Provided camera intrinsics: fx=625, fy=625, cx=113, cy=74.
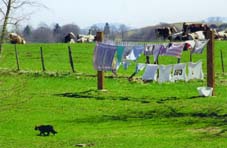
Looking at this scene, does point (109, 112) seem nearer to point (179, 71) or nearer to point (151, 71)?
point (151, 71)

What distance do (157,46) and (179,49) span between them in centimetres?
96

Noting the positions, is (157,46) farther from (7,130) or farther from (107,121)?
(7,130)

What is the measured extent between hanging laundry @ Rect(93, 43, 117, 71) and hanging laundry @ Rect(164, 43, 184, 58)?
2.10m

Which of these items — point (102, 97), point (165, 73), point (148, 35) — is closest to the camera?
point (102, 97)

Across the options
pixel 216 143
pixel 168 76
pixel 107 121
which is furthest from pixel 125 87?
pixel 216 143

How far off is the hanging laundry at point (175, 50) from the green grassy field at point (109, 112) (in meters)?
1.49

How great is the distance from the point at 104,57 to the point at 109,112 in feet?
19.0

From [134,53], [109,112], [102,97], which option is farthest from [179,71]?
[109,112]

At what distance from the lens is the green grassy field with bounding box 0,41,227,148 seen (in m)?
14.1

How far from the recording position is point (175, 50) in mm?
23797

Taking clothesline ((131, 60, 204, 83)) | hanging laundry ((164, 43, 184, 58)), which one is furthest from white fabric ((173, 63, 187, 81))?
hanging laundry ((164, 43, 184, 58))

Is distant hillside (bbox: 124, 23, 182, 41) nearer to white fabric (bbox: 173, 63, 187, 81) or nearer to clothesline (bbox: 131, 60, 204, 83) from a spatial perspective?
clothesline (bbox: 131, 60, 204, 83)

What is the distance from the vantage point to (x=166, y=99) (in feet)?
72.6

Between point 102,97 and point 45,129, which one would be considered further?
point 102,97
